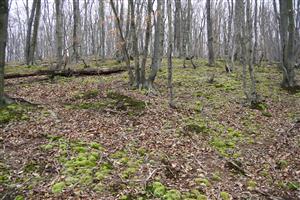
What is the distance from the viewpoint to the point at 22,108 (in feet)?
30.3

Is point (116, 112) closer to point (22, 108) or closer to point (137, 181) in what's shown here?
point (22, 108)

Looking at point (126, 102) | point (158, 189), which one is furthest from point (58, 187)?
point (126, 102)

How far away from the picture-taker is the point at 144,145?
302 inches

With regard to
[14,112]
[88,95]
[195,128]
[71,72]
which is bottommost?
[195,128]

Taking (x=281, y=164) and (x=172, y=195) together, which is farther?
(x=281, y=164)

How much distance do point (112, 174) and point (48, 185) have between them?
4.13 ft

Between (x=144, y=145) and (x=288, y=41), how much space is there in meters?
10.0

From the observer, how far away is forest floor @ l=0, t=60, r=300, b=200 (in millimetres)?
5910

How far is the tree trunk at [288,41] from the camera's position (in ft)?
46.0

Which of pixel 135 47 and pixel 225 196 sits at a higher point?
pixel 135 47

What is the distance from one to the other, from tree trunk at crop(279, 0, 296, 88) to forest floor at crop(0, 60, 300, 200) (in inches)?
68.7

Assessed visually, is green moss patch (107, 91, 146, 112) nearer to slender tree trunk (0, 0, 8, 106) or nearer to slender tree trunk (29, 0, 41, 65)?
slender tree trunk (0, 0, 8, 106)

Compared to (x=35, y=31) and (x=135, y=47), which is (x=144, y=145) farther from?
(x=35, y=31)

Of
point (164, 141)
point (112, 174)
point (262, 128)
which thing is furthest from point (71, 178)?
point (262, 128)
